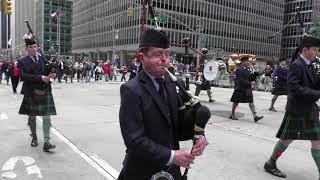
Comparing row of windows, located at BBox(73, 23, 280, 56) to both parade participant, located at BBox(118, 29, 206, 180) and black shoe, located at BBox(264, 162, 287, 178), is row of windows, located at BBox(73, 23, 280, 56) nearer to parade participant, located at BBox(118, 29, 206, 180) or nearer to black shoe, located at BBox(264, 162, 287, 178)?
black shoe, located at BBox(264, 162, 287, 178)

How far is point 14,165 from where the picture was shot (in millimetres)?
5848


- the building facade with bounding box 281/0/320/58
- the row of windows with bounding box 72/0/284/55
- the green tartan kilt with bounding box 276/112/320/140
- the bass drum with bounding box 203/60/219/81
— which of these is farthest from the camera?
the building facade with bounding box 281/0/320/58

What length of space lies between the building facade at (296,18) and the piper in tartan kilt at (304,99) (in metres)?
85.7

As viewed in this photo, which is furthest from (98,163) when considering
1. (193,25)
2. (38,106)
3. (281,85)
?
(193,25)

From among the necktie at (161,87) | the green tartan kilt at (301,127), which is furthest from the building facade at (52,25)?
the necktie at (161,87)

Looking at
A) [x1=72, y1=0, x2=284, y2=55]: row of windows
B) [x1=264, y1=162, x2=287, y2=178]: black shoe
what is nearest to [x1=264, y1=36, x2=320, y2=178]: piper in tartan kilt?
[x1=264, y1=162, x2=287, y2=178]: black shoe

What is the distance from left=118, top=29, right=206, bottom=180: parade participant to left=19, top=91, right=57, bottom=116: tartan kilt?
431 centimetres

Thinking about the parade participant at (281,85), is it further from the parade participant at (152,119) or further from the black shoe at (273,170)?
the parade participant at (152,119)

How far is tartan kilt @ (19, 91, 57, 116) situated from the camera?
21.8ft

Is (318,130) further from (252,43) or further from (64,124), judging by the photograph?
(252,43)

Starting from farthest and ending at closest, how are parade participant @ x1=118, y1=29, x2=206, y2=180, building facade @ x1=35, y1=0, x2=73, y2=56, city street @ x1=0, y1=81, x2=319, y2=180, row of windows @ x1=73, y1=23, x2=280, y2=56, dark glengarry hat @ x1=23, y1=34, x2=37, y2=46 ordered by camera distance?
building facade @ x1=35, y1=0, x2=73, y2=56 → row of windows @ x1=73, y1=23, x2=280, y2=56 → dark glengarry hat @ x1=23, y1=34, x2=37, y2=46 → city street @ x1=0, y1=81, x2=319, y2=180 → parade participant @ x1=118, y1=29, x2=206, y2=180

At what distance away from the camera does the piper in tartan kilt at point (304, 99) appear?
5.16 meters

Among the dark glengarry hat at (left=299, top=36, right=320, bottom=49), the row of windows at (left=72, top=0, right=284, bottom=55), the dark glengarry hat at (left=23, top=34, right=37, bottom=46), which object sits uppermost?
the row of windows at (left=72, top=0, right=284, bottom=55)

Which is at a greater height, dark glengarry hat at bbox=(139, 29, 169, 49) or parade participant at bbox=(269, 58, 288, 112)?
dark glengarry hat at bbox=(139, 29, 169, 49)
